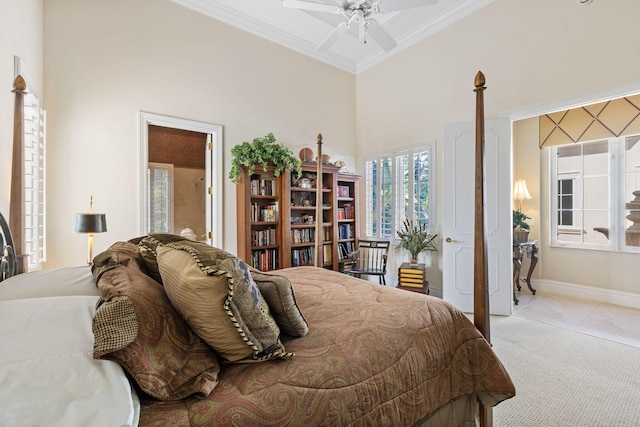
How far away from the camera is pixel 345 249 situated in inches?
195

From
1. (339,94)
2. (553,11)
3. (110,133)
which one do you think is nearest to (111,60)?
(110,133)

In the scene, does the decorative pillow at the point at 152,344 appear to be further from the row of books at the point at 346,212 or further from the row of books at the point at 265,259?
the row of books at the point at 346,212

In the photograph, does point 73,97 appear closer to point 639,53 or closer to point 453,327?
point 453,327

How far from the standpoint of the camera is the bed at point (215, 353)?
0.67m

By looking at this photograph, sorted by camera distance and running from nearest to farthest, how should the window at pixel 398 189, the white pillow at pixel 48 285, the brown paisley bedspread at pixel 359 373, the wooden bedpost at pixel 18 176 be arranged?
1. the brown paisley bedspread at pixel 359 373
2. the white pillow at pixel 48 285
3. the wooden bedpost at pixel 18 176
4. the window at pixel 398 189

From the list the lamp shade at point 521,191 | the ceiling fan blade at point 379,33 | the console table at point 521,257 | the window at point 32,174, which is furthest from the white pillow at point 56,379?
the lamp shade at point 521,191

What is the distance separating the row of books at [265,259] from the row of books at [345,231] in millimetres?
1181

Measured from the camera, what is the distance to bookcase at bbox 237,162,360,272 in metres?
3.92

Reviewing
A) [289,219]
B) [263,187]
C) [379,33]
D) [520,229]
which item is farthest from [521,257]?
[263,187]

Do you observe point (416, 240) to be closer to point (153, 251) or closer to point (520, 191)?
point (520, 191)

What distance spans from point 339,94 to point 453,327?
451 cm

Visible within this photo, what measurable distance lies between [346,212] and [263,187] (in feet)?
5.03

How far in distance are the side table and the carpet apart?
88 cm

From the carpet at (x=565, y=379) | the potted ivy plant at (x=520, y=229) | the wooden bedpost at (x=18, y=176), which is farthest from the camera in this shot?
the potted ivy plant at (x=520, y=229)
